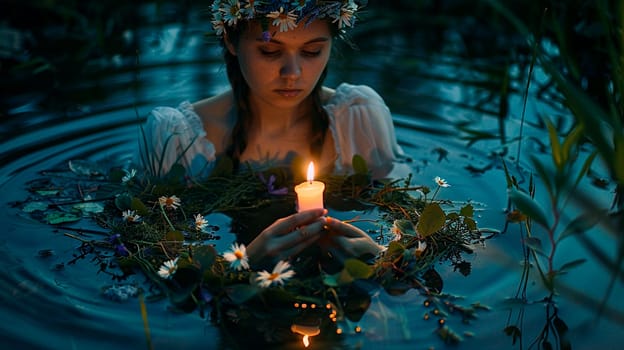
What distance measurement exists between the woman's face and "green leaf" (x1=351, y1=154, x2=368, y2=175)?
40 centimetres

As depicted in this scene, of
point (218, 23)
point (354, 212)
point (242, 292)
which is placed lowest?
point (242, 292)

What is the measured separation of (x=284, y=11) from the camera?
2.90 m

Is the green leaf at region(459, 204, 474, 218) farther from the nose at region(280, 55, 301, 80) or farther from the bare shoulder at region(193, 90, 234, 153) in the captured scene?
the bare shoulder at region(193, 90, 234, 153)

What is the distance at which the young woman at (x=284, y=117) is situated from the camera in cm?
263

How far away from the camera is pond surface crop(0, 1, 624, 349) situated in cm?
231

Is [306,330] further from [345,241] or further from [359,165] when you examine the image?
[359,165]

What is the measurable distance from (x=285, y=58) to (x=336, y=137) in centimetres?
65

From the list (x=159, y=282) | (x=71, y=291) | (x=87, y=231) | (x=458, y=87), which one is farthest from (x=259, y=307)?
(x=458, y=87)

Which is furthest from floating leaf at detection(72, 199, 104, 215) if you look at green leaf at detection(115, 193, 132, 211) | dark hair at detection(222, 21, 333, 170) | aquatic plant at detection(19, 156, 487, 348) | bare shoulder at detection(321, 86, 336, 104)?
bare shoulder at detection(321, 86, 336, 104)

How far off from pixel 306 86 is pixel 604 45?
2356mm

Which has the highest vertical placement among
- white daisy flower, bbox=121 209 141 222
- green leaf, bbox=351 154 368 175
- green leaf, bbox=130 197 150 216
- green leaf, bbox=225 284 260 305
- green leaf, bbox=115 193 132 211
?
green leaf, bbox=351 154 368 175

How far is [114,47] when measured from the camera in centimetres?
554

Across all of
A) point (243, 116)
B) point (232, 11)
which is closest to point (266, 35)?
point (232, 11)

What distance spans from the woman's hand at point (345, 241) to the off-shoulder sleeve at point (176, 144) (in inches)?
36.2
